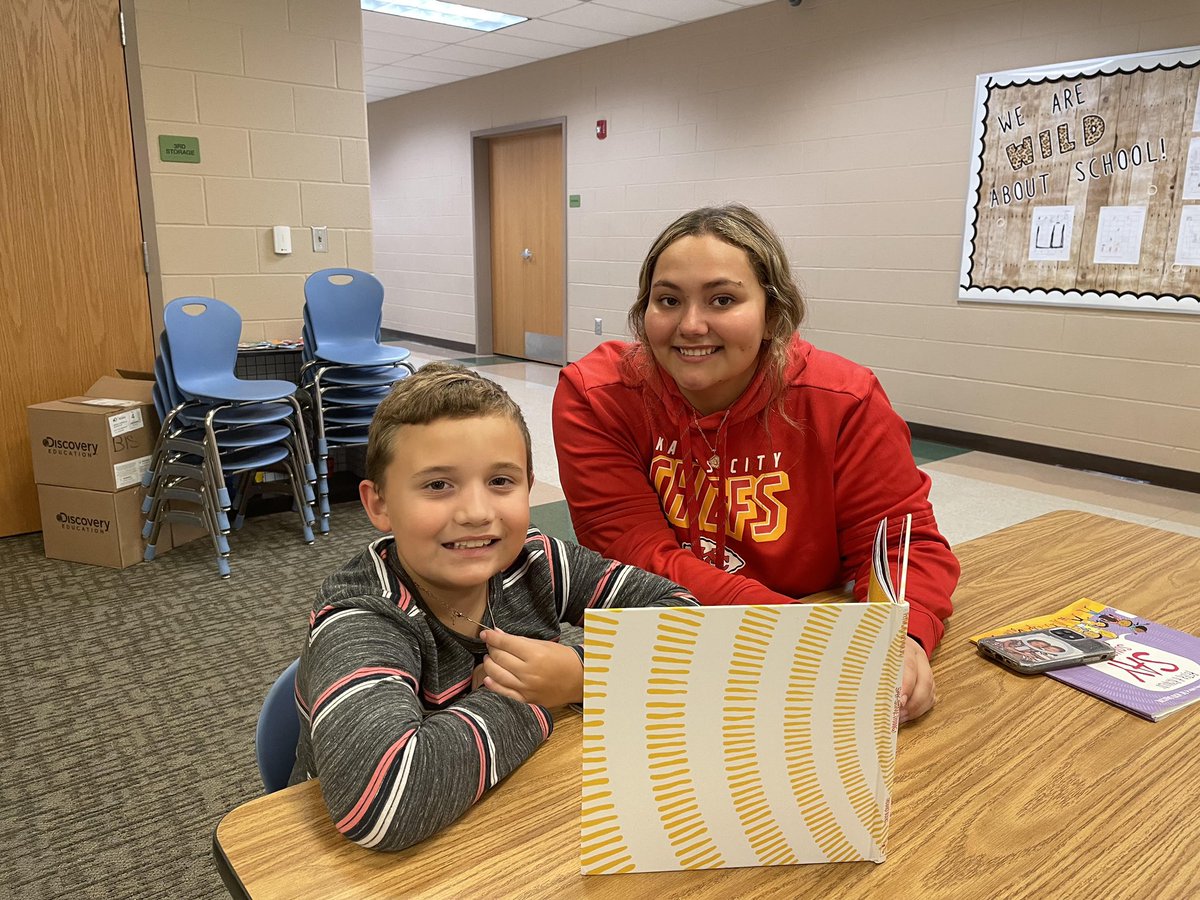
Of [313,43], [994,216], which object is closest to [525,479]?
[313,43]

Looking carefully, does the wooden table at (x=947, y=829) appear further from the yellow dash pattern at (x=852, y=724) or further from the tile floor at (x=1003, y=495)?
the tile floor at (x=1003, y=495)

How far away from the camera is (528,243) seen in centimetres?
792

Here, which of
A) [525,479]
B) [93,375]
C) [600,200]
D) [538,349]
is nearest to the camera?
[525,479]

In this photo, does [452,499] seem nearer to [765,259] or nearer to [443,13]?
[765,259]

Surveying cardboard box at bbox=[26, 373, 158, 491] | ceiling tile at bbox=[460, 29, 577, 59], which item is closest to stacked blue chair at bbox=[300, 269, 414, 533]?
cardboard box at bbox=[26, 373, 158, 491]

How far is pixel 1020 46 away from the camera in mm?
4348

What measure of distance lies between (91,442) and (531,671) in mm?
2851

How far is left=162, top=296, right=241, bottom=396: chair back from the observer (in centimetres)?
312

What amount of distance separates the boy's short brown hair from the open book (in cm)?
69

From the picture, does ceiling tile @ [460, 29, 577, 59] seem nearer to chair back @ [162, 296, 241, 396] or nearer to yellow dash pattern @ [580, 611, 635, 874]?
chair back @ [162, 296, 241, 396]

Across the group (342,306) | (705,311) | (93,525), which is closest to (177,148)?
(342,306)

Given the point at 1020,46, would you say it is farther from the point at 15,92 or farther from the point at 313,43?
the point at 15,92

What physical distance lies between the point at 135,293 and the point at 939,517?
3.61m

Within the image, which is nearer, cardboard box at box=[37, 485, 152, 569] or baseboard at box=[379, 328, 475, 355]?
cardboard box at box=[37, 485, 152, 569]
